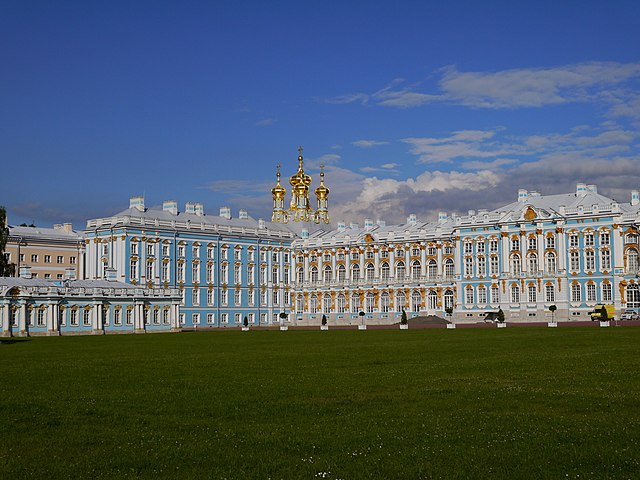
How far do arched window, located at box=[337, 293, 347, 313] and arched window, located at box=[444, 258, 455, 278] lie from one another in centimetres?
1324

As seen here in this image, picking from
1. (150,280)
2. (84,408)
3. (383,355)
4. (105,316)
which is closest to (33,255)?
(150,280)

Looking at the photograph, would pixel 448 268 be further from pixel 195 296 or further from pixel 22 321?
pixel 22 321

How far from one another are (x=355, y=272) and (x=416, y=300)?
9.34 metres

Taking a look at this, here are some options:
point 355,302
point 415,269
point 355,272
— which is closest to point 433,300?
point 415,269

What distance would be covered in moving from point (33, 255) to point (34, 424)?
9352 cm

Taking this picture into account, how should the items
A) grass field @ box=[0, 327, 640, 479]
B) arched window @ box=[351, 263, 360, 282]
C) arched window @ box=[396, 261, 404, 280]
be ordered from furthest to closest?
arched window @ box=[351, 263, 360, 282], arched window @ box=[396, 261, 404, 280], grass field @ box=[0, 327, 640, 479]

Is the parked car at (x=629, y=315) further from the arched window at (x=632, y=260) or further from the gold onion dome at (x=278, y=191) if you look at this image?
the gold onion dome at (x=278, y=191)

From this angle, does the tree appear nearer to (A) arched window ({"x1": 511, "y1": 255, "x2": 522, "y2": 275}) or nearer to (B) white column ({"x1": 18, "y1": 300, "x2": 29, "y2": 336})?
(B) white column ({"x1": 18, "y1": 300, "x2": 29, "y2": 336})

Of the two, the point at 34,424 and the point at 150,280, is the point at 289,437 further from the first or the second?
the point at 150,280

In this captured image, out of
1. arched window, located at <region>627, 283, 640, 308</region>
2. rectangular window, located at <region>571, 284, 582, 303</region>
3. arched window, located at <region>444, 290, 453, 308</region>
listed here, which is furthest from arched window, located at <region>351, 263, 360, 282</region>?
arched window, located at <region>627, 283, 640, 308</region>

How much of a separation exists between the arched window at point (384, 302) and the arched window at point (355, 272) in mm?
4251

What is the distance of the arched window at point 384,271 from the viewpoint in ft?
332

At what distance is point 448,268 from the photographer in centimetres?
9588

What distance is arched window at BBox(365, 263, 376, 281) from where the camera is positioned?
102 meters
